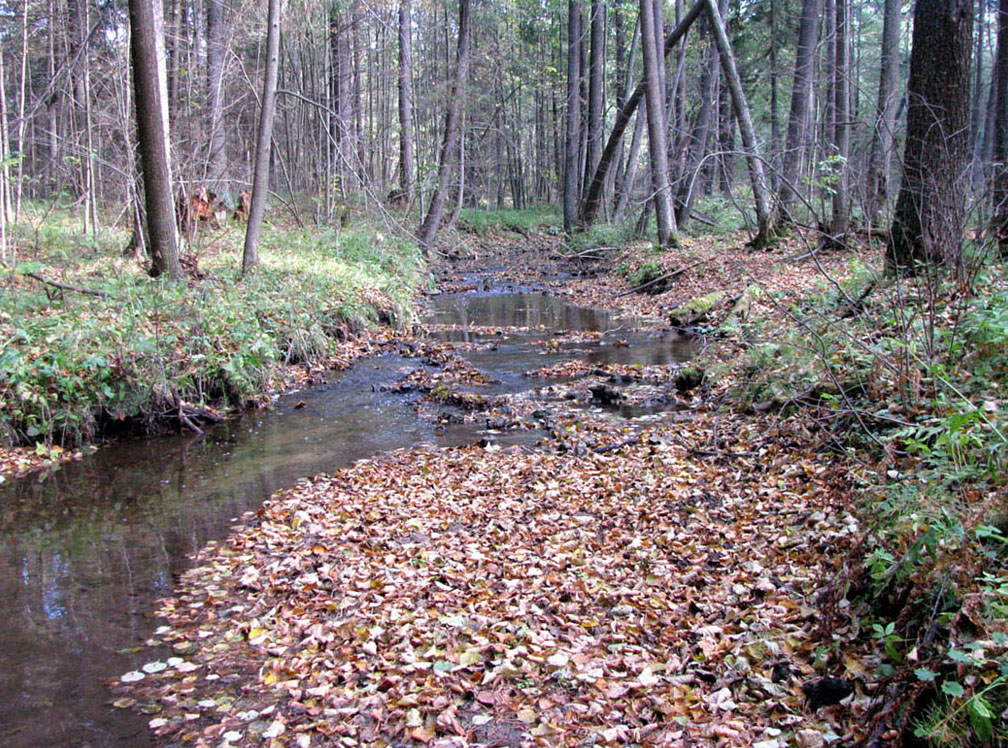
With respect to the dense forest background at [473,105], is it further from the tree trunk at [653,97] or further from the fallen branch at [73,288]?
the fallen branch at [73,288]

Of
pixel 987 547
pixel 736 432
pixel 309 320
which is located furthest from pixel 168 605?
pixel 309 320

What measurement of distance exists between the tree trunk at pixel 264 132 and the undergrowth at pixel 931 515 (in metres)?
9.95

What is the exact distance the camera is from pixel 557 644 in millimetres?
3961

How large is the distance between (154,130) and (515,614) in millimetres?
9882

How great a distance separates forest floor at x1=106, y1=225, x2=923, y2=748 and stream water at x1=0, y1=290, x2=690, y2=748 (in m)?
0.27

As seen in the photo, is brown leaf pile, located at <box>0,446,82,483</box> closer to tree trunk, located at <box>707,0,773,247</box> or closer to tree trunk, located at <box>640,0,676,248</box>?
tree trunk, located at <box>707,0,773,247</box>

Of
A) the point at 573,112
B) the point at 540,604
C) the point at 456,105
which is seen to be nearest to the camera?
the point at 540,604

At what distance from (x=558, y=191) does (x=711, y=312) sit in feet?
108

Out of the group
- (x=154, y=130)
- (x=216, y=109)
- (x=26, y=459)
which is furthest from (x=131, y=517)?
(x=216, y=109)

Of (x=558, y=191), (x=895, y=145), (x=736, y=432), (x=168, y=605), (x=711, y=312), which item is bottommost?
(x=168, y=605)

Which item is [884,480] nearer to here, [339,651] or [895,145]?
[895,145]

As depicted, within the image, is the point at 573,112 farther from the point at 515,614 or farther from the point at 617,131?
the point at 515,614

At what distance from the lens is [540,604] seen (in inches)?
173

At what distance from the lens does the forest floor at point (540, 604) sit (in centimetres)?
338
